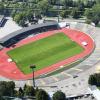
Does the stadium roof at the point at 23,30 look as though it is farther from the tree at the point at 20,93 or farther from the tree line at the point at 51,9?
the tree at the point at 20,93

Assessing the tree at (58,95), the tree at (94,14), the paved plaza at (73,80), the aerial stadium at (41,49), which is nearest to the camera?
the tree at (58,95)

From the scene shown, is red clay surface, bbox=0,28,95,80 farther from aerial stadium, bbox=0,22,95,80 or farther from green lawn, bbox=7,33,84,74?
green lawn, bbox=7,33,84,74

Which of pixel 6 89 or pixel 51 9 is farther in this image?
pixel 51 9

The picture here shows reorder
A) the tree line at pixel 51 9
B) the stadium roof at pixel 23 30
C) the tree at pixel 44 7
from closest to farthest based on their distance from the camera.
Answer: the stadium roof at pixel 23 30 → the tree line at pixel 51 9 → the tree at pixel 44 7

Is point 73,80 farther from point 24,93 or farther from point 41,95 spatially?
point 24,93

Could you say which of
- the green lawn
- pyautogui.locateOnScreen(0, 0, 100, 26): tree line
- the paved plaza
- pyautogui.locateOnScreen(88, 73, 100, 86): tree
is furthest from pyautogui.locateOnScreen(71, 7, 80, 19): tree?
pyautogui.locateOnScreen(88, 73, 100, 86): tree

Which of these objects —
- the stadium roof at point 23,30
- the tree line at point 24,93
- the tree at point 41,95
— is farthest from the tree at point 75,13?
the tree at point 41,95

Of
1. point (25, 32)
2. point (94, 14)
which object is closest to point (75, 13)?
point (94, 14)
